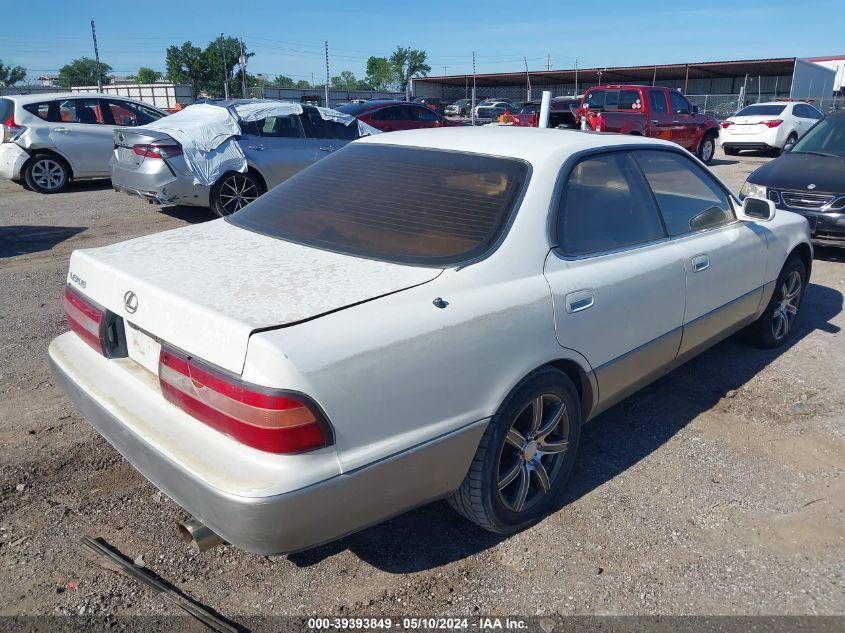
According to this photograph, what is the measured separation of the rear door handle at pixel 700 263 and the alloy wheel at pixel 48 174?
1101 centimetres

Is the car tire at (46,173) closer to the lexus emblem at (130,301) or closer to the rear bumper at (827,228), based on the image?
the lexus emblem at (130,301)

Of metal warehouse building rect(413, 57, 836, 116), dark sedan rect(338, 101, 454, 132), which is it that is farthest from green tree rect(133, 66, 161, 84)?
dark sedan rect(338, 101, 454, 132)

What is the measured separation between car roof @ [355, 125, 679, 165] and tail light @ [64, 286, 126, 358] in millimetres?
1641

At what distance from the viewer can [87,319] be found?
285 centimetres

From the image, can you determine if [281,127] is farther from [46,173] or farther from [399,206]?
[399,206]

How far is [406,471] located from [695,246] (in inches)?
89.2

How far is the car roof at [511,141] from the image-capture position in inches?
124

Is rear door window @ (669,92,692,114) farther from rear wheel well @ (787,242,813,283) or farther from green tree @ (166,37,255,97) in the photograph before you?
green tree @ (166,37,255,97)

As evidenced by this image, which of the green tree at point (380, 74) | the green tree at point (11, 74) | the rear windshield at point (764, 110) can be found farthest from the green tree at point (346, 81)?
the rear windshield at point (764, 110)

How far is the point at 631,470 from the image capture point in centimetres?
347

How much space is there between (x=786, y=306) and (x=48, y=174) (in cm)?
1116

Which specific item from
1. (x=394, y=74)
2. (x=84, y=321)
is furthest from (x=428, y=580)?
(x=394, y=74)

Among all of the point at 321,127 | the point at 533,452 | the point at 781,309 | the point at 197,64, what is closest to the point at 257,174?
the point at 321,127

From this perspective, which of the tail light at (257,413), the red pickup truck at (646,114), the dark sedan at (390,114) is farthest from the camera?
the dark sedan at (390,114)
